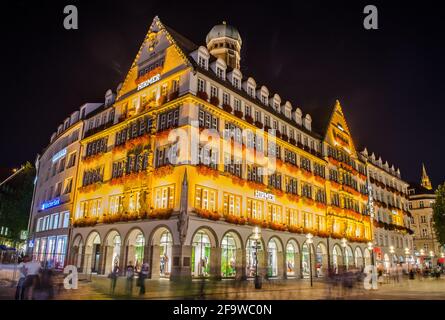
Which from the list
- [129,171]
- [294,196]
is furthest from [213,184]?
[294,196]

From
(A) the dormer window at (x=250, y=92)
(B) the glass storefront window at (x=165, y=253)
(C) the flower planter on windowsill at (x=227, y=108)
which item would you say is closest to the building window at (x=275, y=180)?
(C) the flower planter on windowsill at (x=227, y=108)

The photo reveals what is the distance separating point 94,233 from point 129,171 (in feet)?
30.3

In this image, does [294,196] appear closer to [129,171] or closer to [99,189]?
[129,171]

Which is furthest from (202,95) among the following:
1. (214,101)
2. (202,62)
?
(202,62)

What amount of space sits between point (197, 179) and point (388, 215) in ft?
171

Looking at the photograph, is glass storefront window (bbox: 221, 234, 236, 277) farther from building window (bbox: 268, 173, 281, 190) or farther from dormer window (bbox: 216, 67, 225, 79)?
dormer window (bbox: 216, 67, 225, 79)

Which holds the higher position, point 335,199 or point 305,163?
point 305,163

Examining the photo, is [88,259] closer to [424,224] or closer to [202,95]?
[202,95]

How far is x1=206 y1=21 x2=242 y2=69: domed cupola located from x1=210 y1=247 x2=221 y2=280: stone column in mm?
30223

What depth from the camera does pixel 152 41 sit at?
39.6 m

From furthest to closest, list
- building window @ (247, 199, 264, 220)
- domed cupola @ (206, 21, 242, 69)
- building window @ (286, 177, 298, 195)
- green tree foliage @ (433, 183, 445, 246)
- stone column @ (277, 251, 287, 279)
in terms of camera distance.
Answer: green tree foliage @ (433, 183, 445, 246) < domed cupola @ (206, 21, 242, 69) < building window @ (286, 177, 298, 195) < stone column @ (277, 251, 287, 279) < building window @ (247, 199, 264, 220)

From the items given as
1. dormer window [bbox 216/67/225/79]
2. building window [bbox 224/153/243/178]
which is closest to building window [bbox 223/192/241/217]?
building window [bbox 224/153/243/178]

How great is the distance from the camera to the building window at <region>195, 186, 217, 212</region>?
105 feet

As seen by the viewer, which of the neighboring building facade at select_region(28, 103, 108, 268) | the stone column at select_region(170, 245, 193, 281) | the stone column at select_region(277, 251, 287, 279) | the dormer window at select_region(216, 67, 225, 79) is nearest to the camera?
the stone column at select_region(170, 245, 193, 281)
